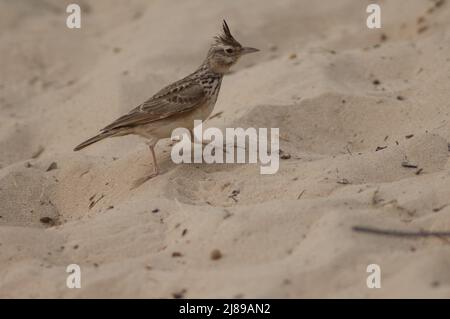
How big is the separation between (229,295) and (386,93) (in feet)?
12.7

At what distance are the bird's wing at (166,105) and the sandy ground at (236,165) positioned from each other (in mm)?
417

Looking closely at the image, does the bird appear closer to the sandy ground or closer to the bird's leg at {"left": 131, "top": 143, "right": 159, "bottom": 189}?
the bird's leg at {"left": 131, "top": 143, "right": 159, "bottom": 189}

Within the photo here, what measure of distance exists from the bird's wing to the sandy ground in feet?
1.37

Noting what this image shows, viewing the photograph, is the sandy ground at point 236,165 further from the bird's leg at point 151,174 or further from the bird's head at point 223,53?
the bird's head at point 223,53

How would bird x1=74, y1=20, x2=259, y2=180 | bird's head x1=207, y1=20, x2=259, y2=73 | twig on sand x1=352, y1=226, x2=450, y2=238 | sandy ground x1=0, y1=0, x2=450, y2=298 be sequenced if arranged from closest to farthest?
1. sandy ground x1=0, y1=0, x2=450, y2=298
2. twig on sand x1=352, y1=226, x2=450, y2=238
3. bird x1=74, y1=20, x2=259, y2=180
4. bird's head x1=207, y1=20, x2=259, y2=73

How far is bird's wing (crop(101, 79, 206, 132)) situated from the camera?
23.5 feet

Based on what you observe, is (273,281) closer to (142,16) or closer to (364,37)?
(364,37)

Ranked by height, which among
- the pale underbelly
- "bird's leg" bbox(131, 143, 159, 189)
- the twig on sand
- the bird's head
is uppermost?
the bird's head

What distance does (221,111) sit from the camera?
8422 millimetres

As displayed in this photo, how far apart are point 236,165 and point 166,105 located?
86 centimetres

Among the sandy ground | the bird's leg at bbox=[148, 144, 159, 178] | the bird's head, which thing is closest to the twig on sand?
the sandy ground

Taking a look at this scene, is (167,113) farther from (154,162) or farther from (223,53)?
(223,53)

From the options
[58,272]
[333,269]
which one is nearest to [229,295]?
[333,269]

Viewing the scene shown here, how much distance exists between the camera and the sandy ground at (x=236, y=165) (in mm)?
5141
